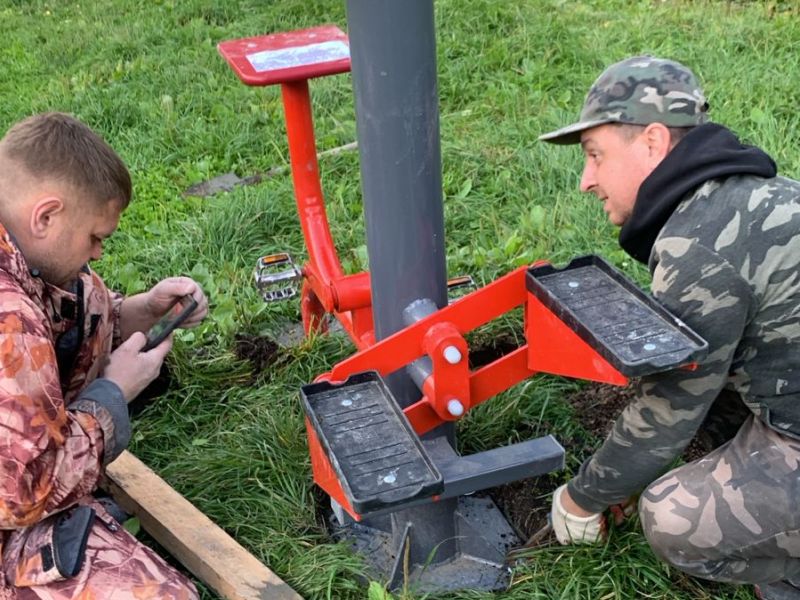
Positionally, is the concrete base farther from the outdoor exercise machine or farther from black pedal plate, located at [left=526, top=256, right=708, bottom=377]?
black pedal plate, located at [left=526, top=256, right=708, bottom=377]

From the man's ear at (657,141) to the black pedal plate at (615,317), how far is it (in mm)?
259

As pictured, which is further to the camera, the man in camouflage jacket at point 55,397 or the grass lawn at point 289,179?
the grass lawn at point 289,179

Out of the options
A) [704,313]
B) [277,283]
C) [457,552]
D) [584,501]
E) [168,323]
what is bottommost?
[457,552]

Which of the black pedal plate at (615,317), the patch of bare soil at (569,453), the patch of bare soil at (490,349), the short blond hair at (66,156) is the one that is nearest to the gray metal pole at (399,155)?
the black pedal plate at (615,317)

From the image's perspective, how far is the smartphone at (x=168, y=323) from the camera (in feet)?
8.25

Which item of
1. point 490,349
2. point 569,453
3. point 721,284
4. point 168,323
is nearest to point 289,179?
point 490,349

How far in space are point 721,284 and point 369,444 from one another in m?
0.78

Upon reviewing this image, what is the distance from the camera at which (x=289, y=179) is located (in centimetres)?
451

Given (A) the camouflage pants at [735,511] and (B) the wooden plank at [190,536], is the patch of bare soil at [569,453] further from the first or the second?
(B) the wooden plank at [190,536]

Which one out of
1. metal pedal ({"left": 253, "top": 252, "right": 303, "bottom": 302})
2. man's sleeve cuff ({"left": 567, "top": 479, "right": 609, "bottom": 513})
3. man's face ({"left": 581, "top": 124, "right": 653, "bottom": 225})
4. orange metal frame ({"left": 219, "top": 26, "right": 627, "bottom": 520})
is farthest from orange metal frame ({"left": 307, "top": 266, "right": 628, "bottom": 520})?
metal pedal ({"left": 253, "top": 252, "right": 303, "bottom": 302})

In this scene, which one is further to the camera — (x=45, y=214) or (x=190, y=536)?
(x=190, y=536)

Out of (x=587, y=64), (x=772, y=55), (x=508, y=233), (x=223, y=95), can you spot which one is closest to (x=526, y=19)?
(x=587, y=64)

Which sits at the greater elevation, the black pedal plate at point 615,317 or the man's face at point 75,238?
the man's face at point 75,238

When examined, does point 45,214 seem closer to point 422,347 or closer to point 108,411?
point 108,411
